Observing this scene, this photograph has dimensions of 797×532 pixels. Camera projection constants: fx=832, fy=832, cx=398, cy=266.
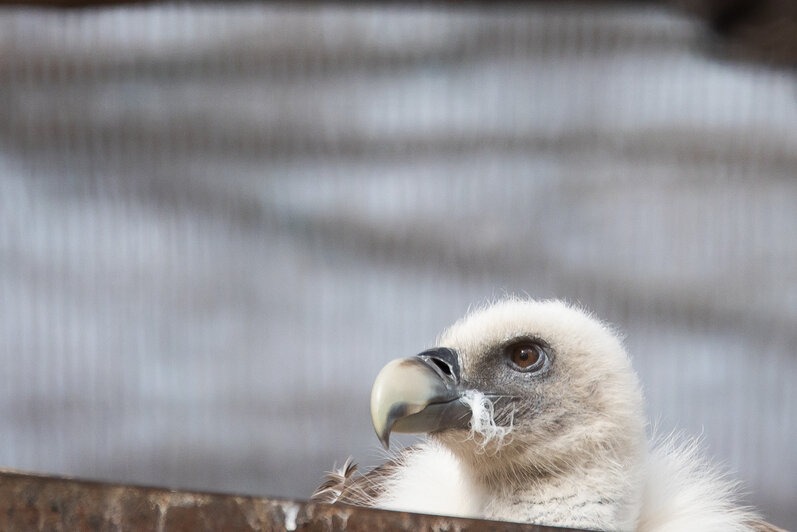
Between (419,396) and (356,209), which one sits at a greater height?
(356,209)

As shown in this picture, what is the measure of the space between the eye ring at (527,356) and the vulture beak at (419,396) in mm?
70

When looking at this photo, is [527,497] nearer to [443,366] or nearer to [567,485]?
[567,485]

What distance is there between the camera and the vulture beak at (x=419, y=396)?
0.83m

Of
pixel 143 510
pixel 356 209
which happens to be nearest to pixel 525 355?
pixel 143 510

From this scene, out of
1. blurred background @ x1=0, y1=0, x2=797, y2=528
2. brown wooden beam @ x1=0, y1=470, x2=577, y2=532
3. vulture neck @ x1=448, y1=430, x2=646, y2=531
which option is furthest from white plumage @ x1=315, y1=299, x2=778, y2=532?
blurred background @ x1=0, y1=0, x2=797, y2=528

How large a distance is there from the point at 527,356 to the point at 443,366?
4.4 inches

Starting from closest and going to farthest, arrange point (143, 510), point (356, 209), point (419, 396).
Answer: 1. point (143, 510)
2. point (419, 396)
3. point (356, 209)

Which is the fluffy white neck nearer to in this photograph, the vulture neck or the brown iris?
the vulture neck

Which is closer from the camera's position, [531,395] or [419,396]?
[419,396]

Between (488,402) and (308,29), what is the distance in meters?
1.21

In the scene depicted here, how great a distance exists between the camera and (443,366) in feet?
3.15

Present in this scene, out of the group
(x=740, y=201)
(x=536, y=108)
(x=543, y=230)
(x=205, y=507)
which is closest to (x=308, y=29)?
(x=536, y=108)

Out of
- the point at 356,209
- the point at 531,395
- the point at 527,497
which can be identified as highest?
the point at 356,209

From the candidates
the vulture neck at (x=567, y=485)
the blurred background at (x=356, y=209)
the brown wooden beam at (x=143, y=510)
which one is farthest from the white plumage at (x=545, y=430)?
the blurred background at (x=356, y=209)
